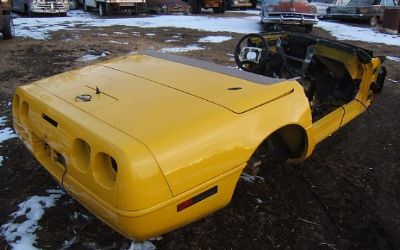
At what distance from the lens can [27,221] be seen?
110 inches

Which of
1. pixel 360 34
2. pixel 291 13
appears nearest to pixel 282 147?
pixel 291 13

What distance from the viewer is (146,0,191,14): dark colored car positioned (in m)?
19.0

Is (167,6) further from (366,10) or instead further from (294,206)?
(294,206)

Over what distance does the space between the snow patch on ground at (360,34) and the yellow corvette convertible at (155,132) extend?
11.1 meters

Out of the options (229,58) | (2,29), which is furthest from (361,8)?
(2,29)

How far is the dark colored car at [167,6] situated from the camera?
746 inches

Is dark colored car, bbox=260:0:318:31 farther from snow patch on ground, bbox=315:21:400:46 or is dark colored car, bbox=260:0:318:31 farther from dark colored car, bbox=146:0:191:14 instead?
dark colored car, bbox=146:0:191:14

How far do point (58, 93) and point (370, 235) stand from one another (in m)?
2.43

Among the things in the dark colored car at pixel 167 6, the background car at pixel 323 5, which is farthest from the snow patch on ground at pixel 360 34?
the dark colored car at pixel 167 6

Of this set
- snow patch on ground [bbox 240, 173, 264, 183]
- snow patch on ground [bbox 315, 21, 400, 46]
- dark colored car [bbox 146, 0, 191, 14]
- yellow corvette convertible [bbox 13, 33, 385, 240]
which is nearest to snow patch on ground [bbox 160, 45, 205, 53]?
snow patch on ground [bbox 315, 21, 400, 46]

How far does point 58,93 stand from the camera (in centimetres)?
270

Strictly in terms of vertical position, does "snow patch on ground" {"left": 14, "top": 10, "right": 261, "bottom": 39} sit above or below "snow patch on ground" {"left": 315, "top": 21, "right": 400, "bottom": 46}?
above

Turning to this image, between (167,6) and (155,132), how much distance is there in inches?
703

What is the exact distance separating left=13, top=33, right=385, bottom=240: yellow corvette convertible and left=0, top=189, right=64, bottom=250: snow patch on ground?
0.44 metres
